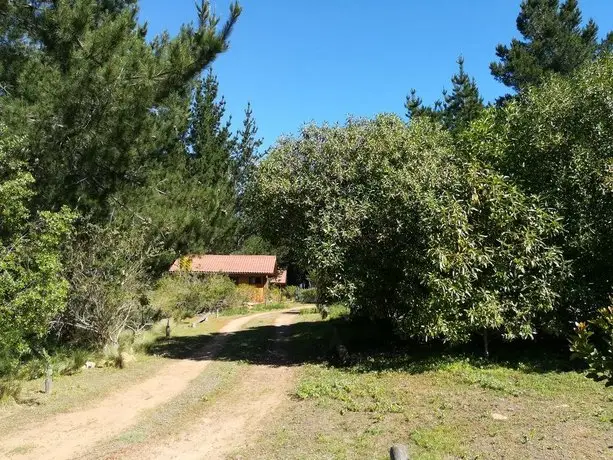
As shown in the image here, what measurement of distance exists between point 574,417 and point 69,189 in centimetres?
1114

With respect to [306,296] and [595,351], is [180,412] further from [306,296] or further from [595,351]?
[306,296]

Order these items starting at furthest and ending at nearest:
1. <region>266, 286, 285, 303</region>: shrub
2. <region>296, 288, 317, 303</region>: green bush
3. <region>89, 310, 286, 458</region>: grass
→ <region>266, 286, 285, 303</region>: shrub < <region>296, 288, 317, 303</region>: green bush < <region>89, 310, 286, 458</region>: grass

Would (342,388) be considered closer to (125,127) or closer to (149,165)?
(125,127)

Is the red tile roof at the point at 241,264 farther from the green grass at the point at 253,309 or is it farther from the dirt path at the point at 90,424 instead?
the dirt path at the point at 90,424

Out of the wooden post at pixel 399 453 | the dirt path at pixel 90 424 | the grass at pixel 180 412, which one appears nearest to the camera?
the wooden post at pixel 399 453

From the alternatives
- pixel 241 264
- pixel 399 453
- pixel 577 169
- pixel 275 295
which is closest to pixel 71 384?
pixel 399 453

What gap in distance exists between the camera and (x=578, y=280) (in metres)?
11.1

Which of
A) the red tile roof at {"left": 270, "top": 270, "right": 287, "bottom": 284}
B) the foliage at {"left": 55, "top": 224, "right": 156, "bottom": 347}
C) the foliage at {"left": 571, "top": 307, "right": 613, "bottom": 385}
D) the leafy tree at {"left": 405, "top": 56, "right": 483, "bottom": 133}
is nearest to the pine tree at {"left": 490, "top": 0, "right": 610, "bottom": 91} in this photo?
the leafy tree at {"left": 405, "top": 56, "right": 483, "bottom": 133}

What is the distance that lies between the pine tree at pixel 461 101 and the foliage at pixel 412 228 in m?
20.3

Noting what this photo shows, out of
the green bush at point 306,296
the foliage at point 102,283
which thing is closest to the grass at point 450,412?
the foliage at point 102,283

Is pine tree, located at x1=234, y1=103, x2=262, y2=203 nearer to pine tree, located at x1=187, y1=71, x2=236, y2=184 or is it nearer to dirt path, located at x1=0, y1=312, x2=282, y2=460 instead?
pine tree, located at x1=187, y1=71, x2=236, y2=184

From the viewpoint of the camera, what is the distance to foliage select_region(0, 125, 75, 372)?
8617 millimetres

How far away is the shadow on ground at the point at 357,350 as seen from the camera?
11.3 metres

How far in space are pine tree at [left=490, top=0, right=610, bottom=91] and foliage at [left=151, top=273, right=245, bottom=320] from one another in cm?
2046
